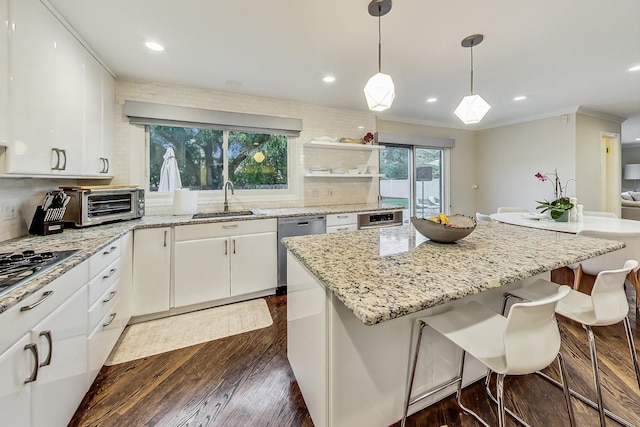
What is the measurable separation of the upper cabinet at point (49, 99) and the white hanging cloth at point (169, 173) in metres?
0.73

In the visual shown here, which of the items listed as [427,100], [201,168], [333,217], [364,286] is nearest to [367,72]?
[427,100]

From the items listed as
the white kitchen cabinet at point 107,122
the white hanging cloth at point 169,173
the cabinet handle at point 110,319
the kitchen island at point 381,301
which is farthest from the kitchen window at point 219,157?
the kitchen island at point 381,301

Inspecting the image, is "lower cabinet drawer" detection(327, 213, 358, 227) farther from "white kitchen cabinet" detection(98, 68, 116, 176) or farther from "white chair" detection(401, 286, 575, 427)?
"white kitchen cabinet" detection(98, 68, 116, 176)

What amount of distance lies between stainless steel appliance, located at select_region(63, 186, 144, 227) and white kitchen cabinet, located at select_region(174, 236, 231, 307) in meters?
0.58

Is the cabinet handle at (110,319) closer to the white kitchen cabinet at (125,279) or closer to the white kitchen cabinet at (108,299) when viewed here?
the white kitchen cabinet at (108,299)

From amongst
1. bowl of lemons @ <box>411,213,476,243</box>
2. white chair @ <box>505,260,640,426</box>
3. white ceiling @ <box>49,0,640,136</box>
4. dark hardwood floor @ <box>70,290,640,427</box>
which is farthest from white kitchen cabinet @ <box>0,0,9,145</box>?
white chair @ <box>505,260,640,426</box>

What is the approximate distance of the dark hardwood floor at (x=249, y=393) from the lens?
140 centimetres

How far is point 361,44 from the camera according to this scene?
7.24ft

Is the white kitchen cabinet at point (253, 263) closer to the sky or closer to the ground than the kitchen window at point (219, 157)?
closer to the ground

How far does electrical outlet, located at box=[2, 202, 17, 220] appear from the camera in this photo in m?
1.68

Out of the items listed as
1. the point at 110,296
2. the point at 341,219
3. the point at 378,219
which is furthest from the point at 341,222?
the point at 110,296

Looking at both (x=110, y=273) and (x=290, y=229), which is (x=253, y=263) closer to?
(x=290, y=229)

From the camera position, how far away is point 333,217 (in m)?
3.24

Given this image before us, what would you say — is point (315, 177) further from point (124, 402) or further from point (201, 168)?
point (124, 402)
